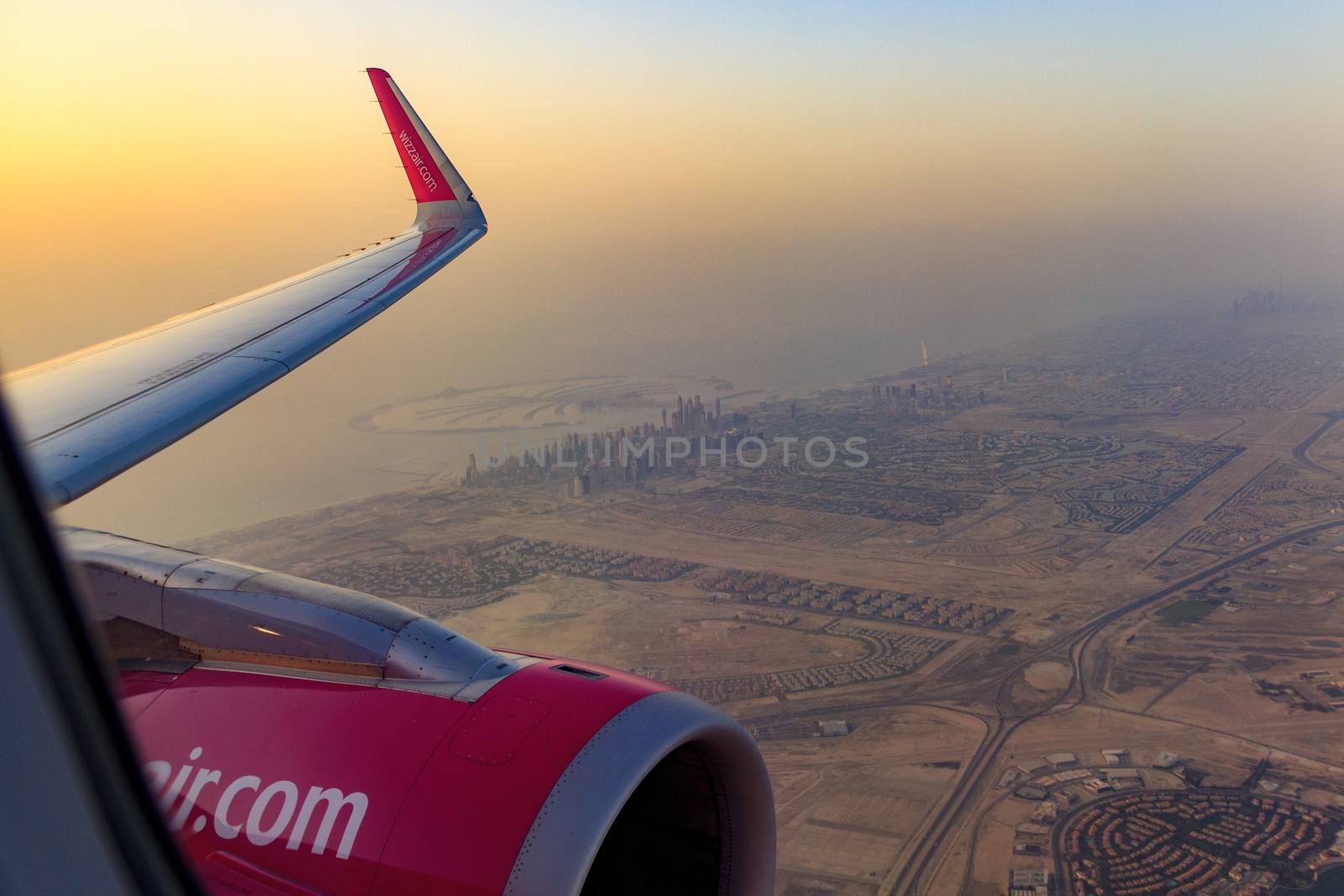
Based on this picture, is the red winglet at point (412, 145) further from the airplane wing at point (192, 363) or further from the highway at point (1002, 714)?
the highway at point (1002, 714)

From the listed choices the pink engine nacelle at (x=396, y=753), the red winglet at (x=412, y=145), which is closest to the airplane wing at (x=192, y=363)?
the red winglet at (x=412, y=145)

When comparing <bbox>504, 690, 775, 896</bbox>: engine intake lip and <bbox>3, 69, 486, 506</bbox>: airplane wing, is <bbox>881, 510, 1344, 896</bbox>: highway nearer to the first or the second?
<bbox>504, 690, 775, 896</bbox>: engine intake lip

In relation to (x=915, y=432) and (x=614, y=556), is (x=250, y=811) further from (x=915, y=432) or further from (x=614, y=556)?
(x=915, y=432)

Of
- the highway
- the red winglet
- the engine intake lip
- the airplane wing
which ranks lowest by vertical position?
the highway

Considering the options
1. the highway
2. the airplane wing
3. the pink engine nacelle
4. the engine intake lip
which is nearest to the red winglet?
the airplane wing

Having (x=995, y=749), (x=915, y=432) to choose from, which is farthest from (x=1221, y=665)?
(x=915, y=432)
